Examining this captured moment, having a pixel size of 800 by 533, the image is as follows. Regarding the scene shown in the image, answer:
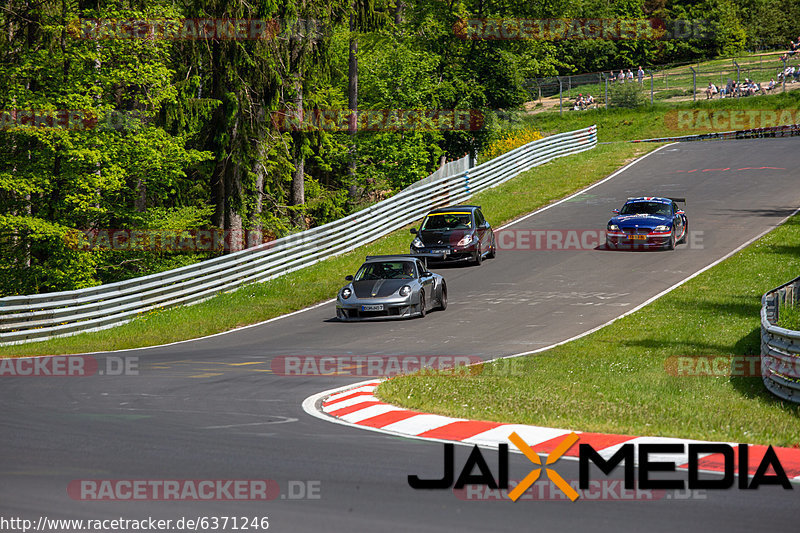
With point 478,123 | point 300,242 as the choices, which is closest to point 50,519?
point 300,242

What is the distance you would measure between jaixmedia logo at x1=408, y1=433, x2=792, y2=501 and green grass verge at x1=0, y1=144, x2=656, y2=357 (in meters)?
13.4

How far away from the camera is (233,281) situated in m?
26.8

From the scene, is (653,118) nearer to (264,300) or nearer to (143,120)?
(143,120)

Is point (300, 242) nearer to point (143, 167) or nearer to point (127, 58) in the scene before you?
point (143, 167)

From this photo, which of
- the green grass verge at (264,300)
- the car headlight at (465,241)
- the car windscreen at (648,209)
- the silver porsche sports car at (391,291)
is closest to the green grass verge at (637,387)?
the silver porsche sports car at (391,291)

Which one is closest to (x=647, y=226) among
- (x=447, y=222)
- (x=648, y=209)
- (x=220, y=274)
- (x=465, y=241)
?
(x=648, y=209)

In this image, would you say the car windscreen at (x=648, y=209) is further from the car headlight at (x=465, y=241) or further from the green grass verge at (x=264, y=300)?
the green grass verge at (x=264, y=300)

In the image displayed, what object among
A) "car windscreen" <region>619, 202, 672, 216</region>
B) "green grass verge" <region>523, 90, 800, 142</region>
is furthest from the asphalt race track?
"green grass verge" <region>523, 90, 800, 142</region>

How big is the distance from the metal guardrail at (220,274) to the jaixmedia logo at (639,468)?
643 inches

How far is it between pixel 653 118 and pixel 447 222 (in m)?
41.5

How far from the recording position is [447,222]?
93.9 feet

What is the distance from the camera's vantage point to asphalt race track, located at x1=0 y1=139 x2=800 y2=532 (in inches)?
260

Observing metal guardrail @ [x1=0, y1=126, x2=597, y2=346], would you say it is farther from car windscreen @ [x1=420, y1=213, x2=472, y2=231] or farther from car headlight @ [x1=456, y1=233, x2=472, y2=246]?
car headlight @ [x1=456, y1=233, x2=472, y2=246]

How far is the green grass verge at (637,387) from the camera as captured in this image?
10250 millimetres
